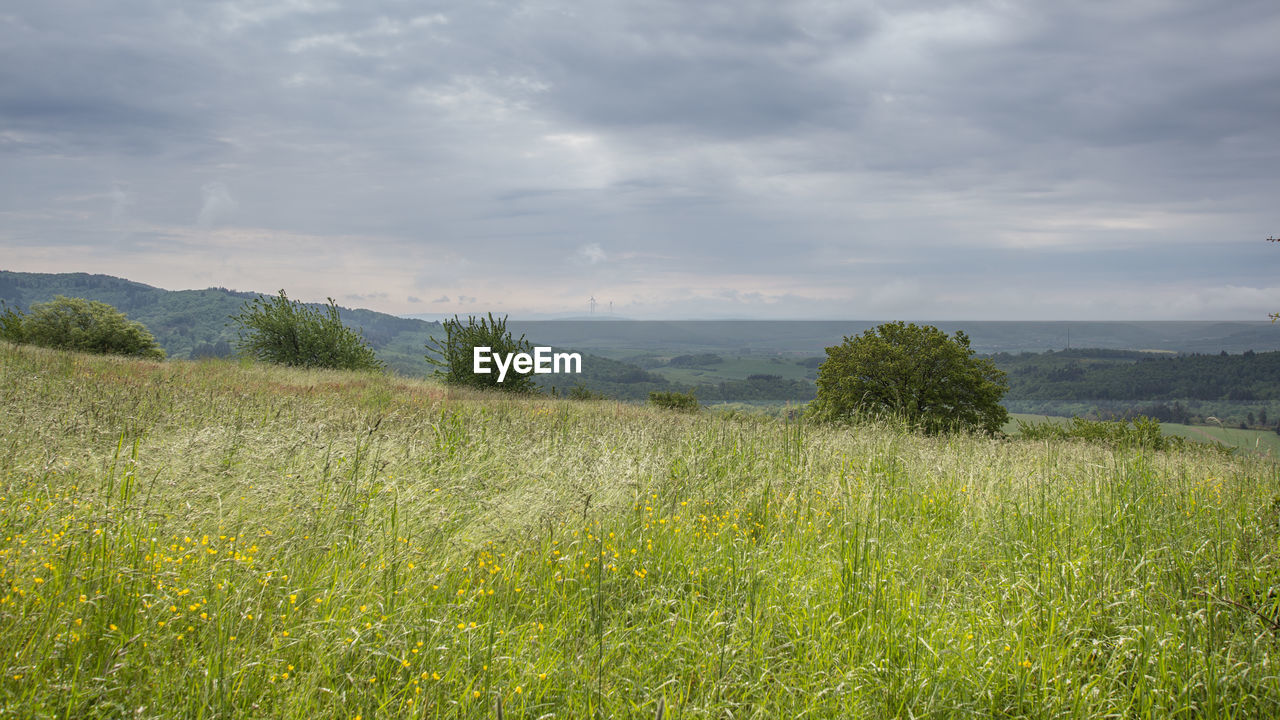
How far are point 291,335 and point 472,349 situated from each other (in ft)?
40.0

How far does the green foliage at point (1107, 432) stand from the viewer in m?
9.91

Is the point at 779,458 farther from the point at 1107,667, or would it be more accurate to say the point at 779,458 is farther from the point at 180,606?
the point at 180,606

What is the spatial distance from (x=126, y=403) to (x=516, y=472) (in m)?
5.80

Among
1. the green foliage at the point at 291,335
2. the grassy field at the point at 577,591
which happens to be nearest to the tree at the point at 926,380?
the grassy field at the point at 577,591

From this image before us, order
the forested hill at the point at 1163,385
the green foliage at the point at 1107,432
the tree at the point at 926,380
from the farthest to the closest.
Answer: the forested hill at the point at 1163,385, the tree at the point at 926,380, the green foliage at the point at 1107,432

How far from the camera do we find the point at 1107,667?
3.26 m

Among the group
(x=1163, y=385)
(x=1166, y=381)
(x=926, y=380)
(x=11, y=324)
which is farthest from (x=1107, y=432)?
(x=1166, y=381)

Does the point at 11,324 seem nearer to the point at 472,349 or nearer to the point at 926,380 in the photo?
the point at 472,349

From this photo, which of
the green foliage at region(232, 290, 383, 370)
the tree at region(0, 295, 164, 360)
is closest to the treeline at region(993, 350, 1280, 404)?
the green foliage at region(232, 290, 383, 370)

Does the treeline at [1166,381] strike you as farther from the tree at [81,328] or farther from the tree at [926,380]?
the tree at [81,328]

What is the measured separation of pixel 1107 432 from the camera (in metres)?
16.9

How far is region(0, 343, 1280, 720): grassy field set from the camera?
9.55 feet

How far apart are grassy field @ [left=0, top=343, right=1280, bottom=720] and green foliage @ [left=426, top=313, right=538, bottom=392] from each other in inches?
862

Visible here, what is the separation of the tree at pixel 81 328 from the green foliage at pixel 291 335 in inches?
229
